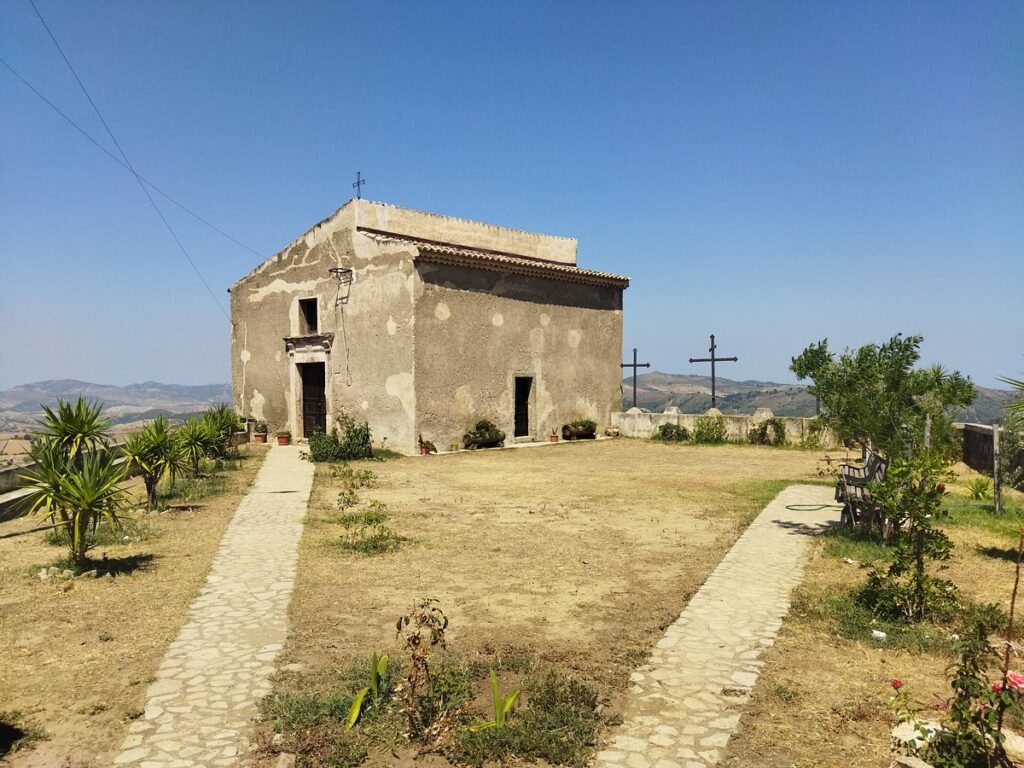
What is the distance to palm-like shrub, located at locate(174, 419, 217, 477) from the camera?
1348cm

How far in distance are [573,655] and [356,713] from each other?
1.80 metres

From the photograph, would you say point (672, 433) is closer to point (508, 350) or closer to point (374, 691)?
point (508, 350)

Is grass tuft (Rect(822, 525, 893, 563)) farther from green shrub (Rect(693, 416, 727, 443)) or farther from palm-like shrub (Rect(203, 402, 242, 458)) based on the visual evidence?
green shrub (Rect(693, 416, 727, 443))

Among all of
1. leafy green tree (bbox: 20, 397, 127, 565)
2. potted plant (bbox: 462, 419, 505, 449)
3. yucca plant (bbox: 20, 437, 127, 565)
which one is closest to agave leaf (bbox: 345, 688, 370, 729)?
leafy green tree (bbox: 20, 397, 127, 565)

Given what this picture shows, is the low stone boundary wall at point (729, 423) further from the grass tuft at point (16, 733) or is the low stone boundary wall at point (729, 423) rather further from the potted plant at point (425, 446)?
the grass tuft at point (16, 733)

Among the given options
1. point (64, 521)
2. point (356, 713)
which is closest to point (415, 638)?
point (356, 713)

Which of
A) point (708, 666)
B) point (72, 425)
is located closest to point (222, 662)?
point (708, 666)

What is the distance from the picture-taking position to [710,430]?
2342 cm

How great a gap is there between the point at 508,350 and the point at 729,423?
806cm

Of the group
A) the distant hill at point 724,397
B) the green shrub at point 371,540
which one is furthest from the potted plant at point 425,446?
the distant hill at point 724,397

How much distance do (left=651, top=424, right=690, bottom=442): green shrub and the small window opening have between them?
12198 mm

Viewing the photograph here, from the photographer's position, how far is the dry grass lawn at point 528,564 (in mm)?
5316

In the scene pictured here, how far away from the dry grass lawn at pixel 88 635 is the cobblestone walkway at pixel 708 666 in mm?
2942

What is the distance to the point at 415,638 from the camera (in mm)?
4137
